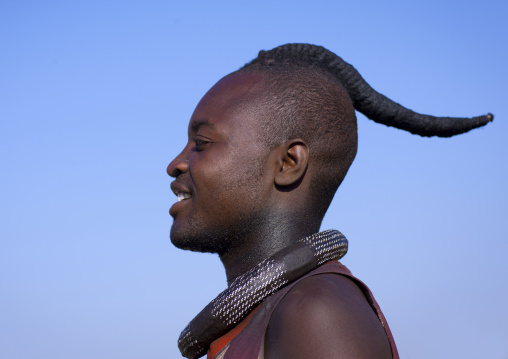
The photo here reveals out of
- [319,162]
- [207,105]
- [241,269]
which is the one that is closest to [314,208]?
[319,162]

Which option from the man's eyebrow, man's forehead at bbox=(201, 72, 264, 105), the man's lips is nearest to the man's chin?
the man's lips

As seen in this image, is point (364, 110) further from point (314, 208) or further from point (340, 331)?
point (340, 331)

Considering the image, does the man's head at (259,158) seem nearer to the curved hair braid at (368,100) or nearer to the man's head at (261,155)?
the man's head at (261,155)

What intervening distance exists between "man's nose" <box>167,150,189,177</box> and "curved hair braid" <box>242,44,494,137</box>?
758 millimetres

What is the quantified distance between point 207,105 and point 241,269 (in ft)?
3.37

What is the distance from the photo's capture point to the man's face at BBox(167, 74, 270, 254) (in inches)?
159

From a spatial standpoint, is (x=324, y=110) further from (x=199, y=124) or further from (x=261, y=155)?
(x=199, y=124)

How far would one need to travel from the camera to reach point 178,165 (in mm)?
4297

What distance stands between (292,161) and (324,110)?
15.3 inches

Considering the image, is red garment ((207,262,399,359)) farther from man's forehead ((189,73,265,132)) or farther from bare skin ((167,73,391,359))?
man's forehead ((189,73,265,132))

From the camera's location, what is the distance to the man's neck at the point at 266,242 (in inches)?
157

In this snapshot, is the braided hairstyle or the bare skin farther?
the braided hairstyle

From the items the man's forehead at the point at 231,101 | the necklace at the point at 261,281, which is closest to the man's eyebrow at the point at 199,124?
the man's forehead at the point at 231,101

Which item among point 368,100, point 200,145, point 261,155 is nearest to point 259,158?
point 261,155
